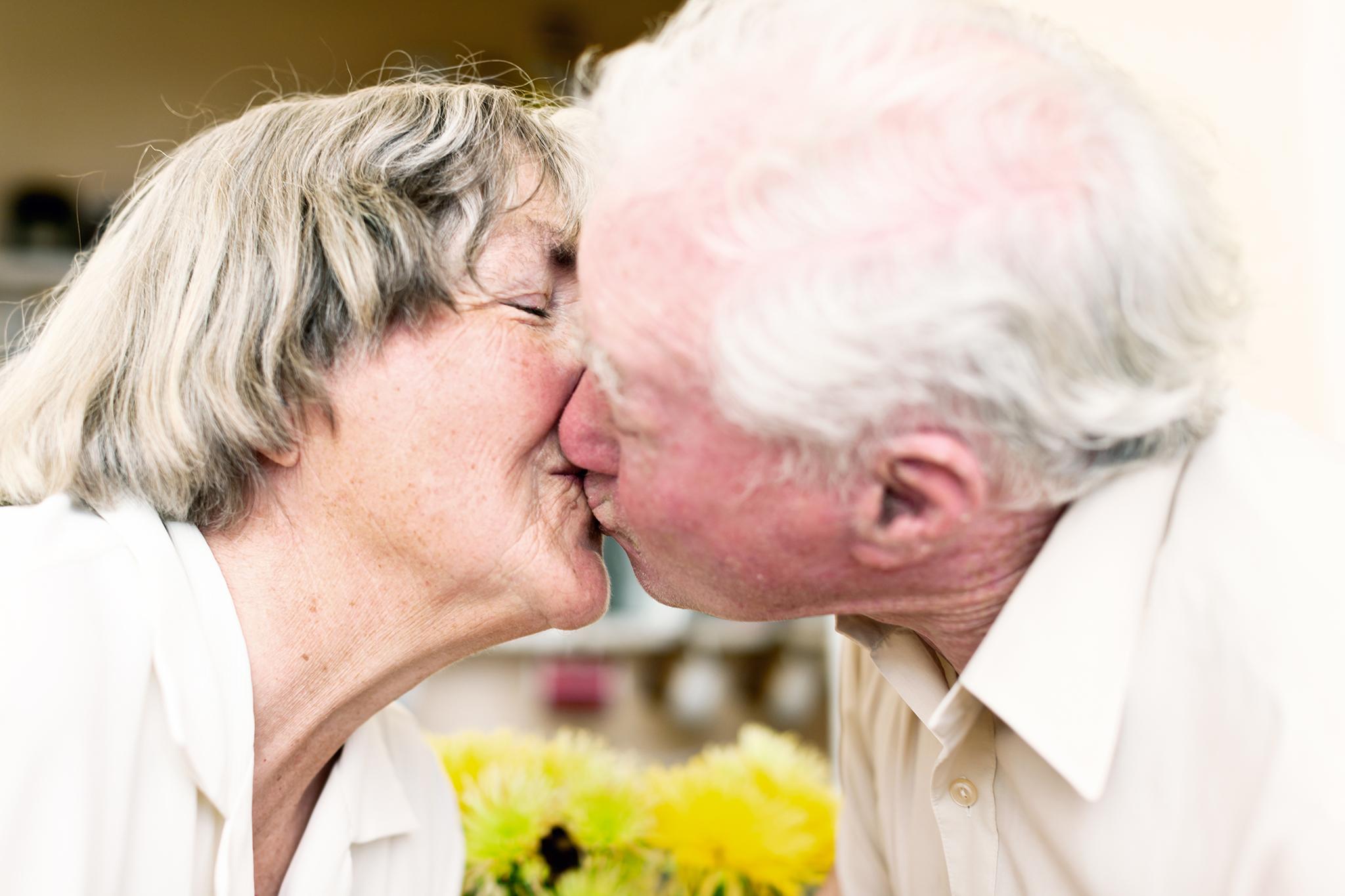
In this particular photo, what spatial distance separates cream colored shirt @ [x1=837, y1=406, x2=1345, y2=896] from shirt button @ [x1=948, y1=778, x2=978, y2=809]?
0.03 m

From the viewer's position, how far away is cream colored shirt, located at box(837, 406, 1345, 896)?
678 mm

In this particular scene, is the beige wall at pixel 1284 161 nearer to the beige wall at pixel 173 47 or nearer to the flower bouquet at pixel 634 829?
the flower bouquet at pixel 634 829

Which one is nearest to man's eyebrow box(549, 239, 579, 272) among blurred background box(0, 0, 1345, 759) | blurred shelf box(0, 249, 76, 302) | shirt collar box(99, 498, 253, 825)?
shirt collar box(99, 498, 253, 825)

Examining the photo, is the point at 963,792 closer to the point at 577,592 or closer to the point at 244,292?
the point at 577,592

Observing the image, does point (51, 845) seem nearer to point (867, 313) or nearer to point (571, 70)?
point (867, 313)

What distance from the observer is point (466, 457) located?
3.23 ft

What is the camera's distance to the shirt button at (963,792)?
2.95 feet

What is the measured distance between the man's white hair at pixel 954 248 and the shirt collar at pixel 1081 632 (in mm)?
33

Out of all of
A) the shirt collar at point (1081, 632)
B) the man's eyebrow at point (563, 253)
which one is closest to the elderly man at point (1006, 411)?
the shirt collar at point (1081, 632)

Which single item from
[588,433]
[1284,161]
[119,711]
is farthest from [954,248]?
[1284,161]

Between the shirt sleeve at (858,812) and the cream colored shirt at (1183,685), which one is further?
the shirt sleeve at (858,812)

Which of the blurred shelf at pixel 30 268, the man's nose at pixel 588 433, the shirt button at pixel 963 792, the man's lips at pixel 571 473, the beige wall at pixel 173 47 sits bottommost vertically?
the shirt button at pixel 963 792

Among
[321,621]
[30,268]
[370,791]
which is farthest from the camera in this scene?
[30,268]

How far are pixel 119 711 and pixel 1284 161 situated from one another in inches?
69.0
